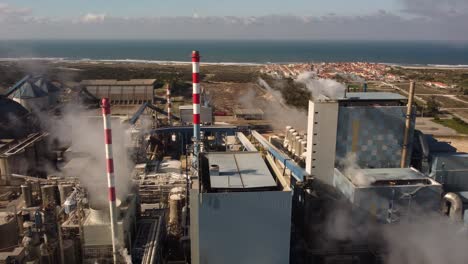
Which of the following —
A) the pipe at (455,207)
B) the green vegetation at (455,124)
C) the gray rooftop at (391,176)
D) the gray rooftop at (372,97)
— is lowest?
the green vegetation at (455,124)

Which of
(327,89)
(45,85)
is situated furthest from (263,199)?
(45,85)

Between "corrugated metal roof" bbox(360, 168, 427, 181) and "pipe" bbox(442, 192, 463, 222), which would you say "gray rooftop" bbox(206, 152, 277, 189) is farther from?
"pipe" bbox(442, 192, 463, 222)

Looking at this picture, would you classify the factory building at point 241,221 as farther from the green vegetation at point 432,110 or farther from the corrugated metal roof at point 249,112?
the green vegetation at point 432,110

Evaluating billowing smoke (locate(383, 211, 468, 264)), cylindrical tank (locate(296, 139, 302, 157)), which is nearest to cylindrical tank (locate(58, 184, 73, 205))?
cylindrical tank (locate(296, 139, 302, 157))

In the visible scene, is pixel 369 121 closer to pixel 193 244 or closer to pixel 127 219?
pixel 193 244

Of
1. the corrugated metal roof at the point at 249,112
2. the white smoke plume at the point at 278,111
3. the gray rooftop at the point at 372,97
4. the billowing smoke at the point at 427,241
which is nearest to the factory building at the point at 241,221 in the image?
the billowing smoke at the point at 427,241
